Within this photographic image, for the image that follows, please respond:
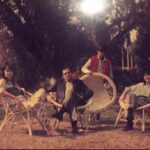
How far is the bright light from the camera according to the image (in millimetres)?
13111

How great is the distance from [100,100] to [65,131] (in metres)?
1.00

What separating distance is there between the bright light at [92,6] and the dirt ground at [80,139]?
4430 millimetres

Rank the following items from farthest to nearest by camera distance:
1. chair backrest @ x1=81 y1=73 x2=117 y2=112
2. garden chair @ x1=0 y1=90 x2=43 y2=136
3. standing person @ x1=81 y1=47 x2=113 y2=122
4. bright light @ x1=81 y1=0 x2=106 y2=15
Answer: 1. bright light @ x1=81 y1=0 x2=106 y2=15
2. standing person @ x1=81 y1=47 x2=113 y2=122
3. chair backrest @ x1=81 y1=73 x2=117 y2=112
4. garden chair @ x1=0 y1=90 x2=43 y2=136

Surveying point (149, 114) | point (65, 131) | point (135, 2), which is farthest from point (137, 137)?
point (135, 2)

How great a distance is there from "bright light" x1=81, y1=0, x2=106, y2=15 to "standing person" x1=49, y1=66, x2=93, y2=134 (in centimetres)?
421

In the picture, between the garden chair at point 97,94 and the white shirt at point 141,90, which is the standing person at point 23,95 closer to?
the garden chair at point 97,94

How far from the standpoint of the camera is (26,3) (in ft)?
46.8

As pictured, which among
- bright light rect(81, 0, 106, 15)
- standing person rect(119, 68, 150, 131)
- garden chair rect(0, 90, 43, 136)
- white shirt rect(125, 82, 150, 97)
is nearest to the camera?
garden chair rect(0, 90, 43, 136)

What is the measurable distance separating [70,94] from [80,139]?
Result: 101 centimetres

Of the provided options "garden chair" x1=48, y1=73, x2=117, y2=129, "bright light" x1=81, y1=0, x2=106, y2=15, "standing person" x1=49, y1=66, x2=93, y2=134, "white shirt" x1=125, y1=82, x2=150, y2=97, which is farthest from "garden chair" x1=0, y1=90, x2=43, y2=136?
"bright light" x1=81, y1=0, x2=106, y2=15

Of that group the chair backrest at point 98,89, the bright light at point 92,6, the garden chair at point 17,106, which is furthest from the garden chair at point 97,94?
the bright light at point 92,6

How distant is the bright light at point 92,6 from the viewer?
13.1 m

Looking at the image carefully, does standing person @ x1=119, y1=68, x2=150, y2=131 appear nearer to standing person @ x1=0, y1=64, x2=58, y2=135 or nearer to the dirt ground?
the dirt ground

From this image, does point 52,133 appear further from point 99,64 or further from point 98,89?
point 99,64
